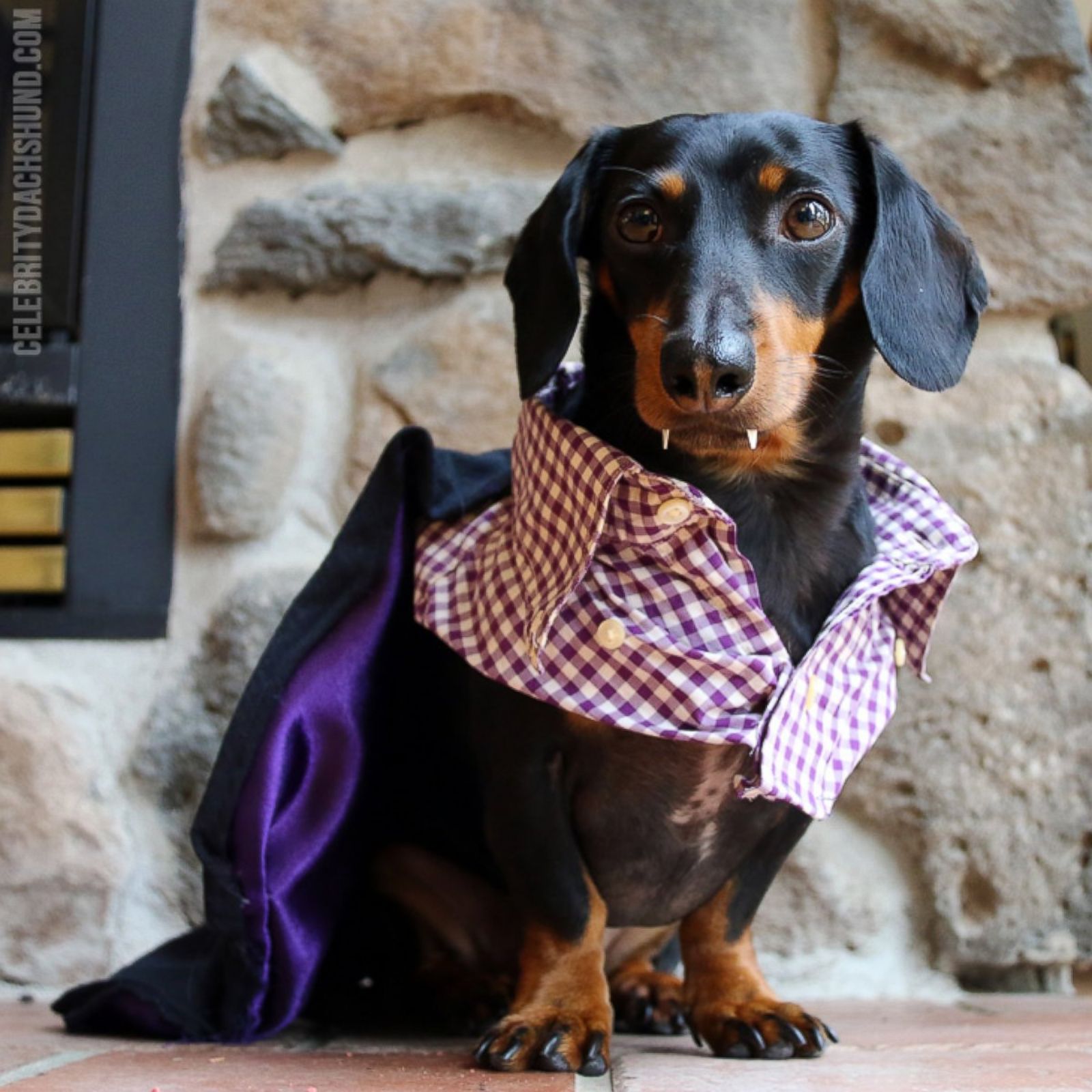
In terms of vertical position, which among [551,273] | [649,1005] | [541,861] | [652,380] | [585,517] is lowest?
[649,1005]

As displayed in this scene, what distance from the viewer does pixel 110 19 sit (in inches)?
70.2

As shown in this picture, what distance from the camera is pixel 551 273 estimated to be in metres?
1.30

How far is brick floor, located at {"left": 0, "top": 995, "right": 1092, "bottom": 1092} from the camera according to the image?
1.03 meters

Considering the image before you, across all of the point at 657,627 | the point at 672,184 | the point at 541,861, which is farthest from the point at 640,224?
the point at 541,861

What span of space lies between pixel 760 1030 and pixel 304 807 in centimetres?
49

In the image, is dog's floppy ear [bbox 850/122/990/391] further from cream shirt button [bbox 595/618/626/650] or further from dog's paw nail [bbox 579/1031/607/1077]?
dog's paw nail [bbox 579/1031/607/1077]

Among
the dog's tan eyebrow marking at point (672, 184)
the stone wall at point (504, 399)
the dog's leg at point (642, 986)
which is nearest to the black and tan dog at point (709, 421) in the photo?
the dog's tan eyebrow marking at point (672, 184)

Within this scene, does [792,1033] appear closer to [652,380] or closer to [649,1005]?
[649,1005]

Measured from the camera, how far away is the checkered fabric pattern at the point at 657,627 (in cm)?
119

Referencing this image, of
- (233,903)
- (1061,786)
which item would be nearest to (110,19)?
(233,903)

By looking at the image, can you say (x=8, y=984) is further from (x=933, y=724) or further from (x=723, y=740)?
(x=933, y=724)

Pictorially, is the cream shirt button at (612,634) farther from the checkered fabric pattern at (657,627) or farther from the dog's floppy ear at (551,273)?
the dog's floppy ear at (551,273)

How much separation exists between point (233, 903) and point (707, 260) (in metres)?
0.76

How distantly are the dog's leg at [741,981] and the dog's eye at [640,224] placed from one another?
1.97 ft
